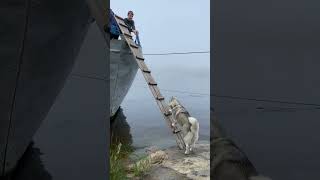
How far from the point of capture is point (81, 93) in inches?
113

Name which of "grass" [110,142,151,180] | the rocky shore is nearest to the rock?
the rocky shore

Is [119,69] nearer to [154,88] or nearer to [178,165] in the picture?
[154,88]

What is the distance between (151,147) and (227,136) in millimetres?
4773

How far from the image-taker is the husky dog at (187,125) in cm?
617

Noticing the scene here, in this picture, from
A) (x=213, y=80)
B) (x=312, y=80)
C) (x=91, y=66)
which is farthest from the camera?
(x=91, y=66)

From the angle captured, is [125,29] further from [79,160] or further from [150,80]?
[79,160]

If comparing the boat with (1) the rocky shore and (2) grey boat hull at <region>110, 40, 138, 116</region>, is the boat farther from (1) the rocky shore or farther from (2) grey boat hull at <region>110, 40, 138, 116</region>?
(1) the rocky shore

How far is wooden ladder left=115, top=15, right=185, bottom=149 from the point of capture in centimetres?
645

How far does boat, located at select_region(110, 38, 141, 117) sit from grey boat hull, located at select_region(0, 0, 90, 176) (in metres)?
4.88

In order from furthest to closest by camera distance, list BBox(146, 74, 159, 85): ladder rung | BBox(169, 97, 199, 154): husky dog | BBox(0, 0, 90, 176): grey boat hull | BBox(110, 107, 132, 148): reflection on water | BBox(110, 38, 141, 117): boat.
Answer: BBox(110, 107, 132, 148): reflection on water < BBox(110, 38, 141, 117): boat < BBox(146, 74, 159, 85): ladder rung < BBox(169, 97, 199, 154): husky dog < BBox(0, 0, 90, 176): grey boat hull

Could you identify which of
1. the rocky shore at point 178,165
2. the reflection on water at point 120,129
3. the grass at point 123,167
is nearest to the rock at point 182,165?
the rocky shore at point 178,165

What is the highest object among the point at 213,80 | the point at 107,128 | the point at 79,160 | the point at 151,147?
the point at 213,80

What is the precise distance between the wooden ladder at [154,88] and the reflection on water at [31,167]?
373cm

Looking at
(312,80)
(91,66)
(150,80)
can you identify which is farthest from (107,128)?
(150,80)
